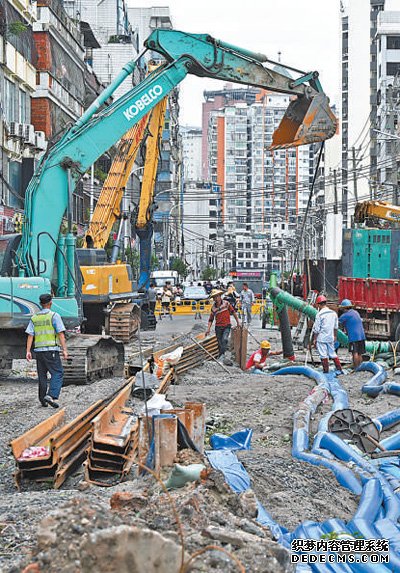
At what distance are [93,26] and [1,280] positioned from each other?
69.1 m

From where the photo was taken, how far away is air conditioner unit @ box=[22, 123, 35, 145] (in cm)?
3884

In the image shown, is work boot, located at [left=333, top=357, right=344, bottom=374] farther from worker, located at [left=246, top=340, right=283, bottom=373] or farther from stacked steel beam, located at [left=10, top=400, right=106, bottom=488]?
stacked steel beam, located at [left=10, top=400, right=106, bottom=488]

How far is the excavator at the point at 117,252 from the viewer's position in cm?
2370

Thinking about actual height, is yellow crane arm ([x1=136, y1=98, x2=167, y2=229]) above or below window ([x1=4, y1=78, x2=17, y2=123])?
below

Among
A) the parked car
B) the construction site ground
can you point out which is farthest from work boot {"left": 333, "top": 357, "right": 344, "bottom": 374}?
the parked car

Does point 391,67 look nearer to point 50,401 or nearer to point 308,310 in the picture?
point 308,310

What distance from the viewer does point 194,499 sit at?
241 inches

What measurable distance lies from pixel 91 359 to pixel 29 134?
79.7ft

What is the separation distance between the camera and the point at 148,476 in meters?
7.77

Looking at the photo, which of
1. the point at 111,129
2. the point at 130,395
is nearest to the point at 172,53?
the point at 111,129

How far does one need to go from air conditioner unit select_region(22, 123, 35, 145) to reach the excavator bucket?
21.9m

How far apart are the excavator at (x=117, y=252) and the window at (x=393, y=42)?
73.0m

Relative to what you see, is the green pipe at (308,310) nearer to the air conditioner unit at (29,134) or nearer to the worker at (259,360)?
the worker at (259,360)

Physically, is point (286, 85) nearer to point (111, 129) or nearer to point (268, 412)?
point (111, 129)
